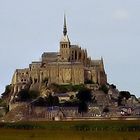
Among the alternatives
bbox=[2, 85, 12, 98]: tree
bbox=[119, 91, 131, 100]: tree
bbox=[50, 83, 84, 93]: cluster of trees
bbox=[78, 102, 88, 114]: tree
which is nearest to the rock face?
bbox=[50, 83, 84, 93]: cluster of trees

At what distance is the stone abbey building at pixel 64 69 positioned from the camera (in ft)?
414

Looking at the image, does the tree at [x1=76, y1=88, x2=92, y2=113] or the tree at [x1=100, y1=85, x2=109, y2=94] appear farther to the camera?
the tree at [x1=100, y1=85, x2=109, y2=94]

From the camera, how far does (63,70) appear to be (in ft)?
415

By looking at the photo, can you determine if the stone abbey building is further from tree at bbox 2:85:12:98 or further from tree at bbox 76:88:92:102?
tree at bbox 76:88:92:102

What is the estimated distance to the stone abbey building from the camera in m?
126

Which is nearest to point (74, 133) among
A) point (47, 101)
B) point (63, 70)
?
point (47, 101)

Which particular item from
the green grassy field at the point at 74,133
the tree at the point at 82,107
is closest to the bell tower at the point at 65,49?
the tree at the point at 82,107

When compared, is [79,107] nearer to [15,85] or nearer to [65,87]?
[65,87]

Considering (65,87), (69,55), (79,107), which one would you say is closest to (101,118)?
(79,107)

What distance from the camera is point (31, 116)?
116625 mm

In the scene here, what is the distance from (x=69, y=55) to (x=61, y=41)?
10.7 ft

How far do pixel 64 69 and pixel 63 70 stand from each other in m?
0.24

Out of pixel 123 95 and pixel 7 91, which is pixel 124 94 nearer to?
pixel 123 95

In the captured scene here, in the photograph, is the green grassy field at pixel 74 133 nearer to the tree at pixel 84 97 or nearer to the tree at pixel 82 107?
the tree at pixel 82 107
